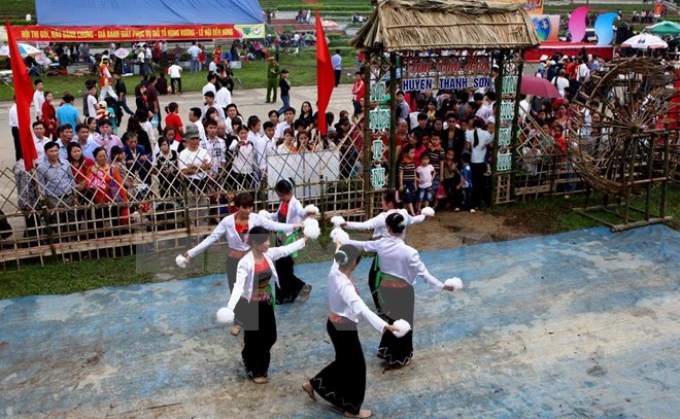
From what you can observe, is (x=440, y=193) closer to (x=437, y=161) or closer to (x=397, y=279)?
(x=437, y=161)

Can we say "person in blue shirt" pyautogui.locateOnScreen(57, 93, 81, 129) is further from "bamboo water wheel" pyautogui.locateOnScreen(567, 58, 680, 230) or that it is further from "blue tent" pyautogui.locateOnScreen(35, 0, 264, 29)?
"bamboo water wheel" pyautogui.locateOnScreen(567, 58, 680, 230)

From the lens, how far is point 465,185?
28.7 feet

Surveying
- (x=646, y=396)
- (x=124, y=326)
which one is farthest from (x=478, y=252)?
(x=124, y=326)

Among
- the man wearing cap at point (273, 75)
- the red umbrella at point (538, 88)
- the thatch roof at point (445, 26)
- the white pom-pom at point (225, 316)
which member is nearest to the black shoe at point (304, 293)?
the white pom-pom at point (225, 316)

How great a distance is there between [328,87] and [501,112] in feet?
8.15

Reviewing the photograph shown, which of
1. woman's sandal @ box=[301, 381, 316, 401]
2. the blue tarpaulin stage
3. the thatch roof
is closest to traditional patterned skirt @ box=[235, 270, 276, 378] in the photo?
the blue tarpaulin stage

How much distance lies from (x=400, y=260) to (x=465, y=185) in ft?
13.4

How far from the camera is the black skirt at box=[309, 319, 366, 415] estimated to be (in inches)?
173

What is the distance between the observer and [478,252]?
744cm

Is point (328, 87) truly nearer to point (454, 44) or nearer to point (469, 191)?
point (454, 44)

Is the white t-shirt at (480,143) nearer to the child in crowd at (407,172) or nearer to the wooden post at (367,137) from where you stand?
the child in crowd at (407,172)

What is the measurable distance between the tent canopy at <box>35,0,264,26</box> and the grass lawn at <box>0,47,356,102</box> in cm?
890

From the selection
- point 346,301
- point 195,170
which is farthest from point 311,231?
point 195,170

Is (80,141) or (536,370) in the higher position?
(80,141)
